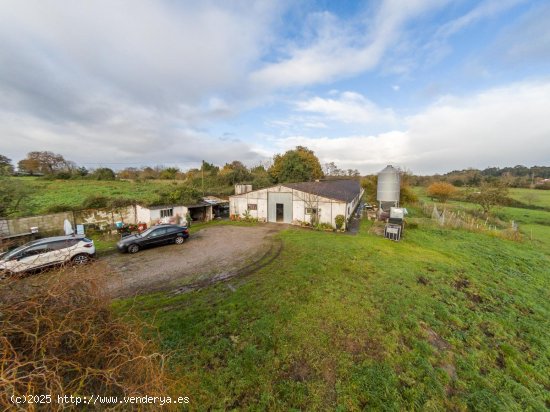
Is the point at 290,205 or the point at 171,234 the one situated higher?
the point at 290,205

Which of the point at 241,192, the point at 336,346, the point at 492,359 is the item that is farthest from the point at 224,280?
the point at 241,192

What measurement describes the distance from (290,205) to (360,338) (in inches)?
574

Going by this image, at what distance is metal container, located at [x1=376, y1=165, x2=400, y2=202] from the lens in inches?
806

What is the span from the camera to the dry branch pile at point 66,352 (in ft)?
5.80

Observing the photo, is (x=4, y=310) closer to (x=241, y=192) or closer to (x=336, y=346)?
(x=336, y=346)

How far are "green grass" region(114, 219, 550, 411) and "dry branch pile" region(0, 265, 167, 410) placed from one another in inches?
76.2

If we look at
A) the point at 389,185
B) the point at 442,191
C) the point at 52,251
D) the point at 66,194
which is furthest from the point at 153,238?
the point at 442,191

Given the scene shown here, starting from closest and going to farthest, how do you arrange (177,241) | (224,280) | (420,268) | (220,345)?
(220,345)
(224,280)
(420,268)
(177,241)

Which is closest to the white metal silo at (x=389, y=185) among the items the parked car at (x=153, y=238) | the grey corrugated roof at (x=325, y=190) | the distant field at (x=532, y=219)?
the grey corrugated roof at (x=325, y=190)

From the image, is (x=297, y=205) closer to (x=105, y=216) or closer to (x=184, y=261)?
(x=184, y=261)

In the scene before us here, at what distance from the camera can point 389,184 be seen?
67.5 ft

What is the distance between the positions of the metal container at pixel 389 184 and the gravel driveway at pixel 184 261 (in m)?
12.2

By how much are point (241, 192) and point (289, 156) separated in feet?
83.9

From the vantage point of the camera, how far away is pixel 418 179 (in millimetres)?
62438
